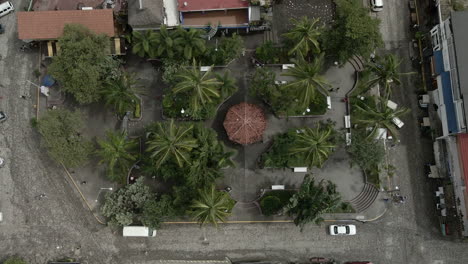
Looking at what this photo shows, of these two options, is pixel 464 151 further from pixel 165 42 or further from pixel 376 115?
pixel 165 42

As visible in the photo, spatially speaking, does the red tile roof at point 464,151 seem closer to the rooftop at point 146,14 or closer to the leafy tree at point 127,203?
the leafy tree at point 127,203

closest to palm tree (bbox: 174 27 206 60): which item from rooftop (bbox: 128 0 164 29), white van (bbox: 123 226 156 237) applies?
rooftop (bbox: 128 0 164 29)

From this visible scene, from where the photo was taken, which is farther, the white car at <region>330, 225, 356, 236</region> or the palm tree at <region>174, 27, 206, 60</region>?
the white car at <region>330, 225, 356, 236</region>

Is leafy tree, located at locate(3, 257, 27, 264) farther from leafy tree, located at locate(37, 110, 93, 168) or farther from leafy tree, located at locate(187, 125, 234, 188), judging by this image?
leafy tree, located at locate(187, 125, 234, 188)

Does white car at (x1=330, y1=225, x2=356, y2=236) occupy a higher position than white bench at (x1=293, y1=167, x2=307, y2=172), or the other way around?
white bench at (x1=293, y1=167, x2=307, y2=172)

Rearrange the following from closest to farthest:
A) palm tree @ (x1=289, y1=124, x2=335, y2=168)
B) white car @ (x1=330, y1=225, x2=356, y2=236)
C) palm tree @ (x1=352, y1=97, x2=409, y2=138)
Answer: palm tree @ (x1=289, y1=124, x2=335, y2=168), palm tree @ (x1=352, y1=97, x2=409, y2=138), white car @ (x1=330, y1=225, x2=356, y2=236)

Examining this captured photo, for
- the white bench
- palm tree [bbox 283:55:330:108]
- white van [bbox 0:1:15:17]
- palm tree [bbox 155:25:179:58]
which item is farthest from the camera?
white van [bbox 0:1:15:17]

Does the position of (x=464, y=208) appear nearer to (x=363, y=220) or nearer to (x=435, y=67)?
(x=363, y=220)
